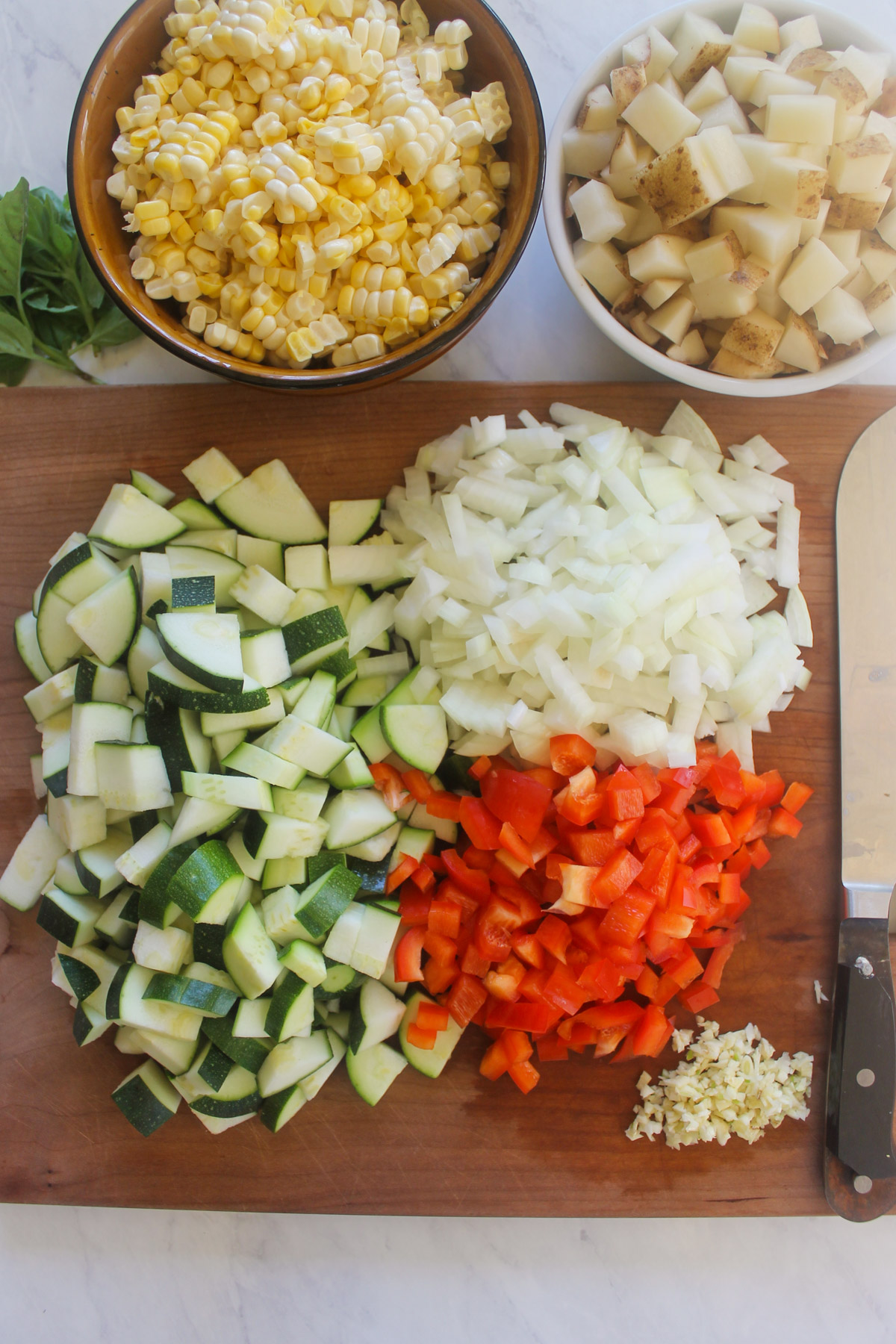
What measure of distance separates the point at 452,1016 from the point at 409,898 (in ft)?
0.84

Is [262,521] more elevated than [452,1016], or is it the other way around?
[262,521]

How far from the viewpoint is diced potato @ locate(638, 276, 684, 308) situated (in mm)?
1628

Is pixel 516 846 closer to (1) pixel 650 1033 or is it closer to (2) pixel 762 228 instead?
(1) pixel 650 1033

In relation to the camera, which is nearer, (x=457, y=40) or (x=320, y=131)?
(x=320, y=131)

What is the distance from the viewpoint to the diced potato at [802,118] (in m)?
1.48

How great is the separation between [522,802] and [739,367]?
94 centimetres

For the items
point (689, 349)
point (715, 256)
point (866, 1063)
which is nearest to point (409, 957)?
point (866, 1063)

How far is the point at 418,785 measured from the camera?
72.5 inches

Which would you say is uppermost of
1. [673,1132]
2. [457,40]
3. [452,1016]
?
[457,40]

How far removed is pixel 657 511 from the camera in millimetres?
1839

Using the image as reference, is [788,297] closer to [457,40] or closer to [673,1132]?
[457,40]

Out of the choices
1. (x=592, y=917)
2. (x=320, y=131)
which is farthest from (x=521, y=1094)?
(x=320, y=131)

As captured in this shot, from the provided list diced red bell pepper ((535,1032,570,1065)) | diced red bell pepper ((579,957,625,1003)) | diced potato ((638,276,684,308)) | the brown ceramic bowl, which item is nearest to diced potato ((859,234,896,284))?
diced potato ((638,276,684,308))

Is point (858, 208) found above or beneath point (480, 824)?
above
